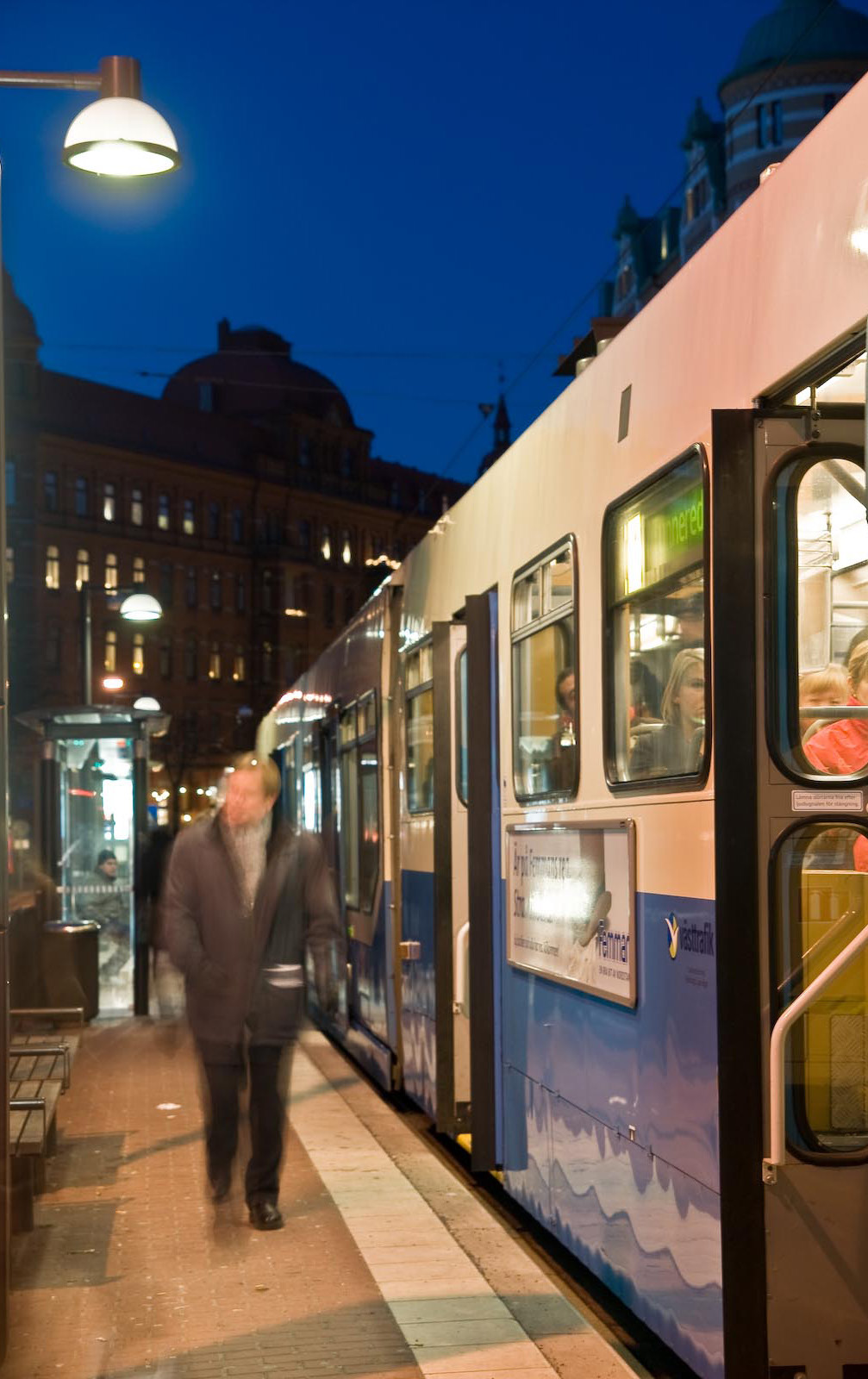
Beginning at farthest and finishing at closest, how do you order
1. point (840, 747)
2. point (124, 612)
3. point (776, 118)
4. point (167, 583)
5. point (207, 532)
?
point (207, 532), point (167, 583), point (776, 118), point (124, 612), point (840, 747)

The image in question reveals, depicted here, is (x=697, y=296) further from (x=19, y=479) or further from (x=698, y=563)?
(x=19, y=479)

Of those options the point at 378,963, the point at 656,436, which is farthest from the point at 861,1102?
the point at 378,963

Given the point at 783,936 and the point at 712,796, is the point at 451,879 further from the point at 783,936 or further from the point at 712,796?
the point at 783,936

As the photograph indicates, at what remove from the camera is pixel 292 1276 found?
7.08m

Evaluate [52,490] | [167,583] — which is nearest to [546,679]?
[52,490]

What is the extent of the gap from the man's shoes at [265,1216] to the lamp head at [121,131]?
4.53 meters

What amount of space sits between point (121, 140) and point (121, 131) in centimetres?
4

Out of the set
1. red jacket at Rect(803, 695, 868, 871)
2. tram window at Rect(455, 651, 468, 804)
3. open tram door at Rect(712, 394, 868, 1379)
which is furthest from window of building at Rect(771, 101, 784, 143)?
red jacket at Rect(803, 695, 868, 871)

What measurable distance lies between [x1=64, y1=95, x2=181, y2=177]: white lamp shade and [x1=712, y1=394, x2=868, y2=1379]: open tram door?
463cm

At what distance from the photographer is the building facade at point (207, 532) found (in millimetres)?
81750

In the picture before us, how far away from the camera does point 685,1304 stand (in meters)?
5.14

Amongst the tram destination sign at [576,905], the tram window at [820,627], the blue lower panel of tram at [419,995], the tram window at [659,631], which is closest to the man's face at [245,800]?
the tram destination sign at [576,905]

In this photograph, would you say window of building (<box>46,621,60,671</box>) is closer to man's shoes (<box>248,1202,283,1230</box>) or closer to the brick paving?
the brick paving

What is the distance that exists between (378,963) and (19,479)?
2400 inches
